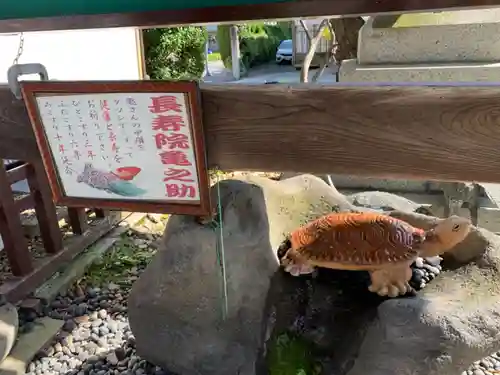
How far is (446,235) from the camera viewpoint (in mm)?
2254

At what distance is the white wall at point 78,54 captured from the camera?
4.55m

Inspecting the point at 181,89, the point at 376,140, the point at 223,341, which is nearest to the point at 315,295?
the point at 223,341

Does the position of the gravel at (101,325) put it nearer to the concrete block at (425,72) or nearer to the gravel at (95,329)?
the gravel at (95,329)

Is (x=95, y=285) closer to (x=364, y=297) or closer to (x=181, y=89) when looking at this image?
(x=364, y=297)

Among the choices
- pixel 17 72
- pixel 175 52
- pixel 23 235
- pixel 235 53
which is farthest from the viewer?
pixel 235 53

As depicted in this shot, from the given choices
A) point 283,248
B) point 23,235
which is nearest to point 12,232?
point 23,235

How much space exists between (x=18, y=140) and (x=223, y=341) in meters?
1.35

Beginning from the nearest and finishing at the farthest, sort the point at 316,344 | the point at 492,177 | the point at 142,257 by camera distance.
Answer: the point at 492,177 → the point at 316,344 → the point at 142,257

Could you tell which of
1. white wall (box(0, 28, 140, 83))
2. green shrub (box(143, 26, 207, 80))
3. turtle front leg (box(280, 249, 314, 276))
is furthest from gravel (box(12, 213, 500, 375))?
green shrub (box(143, 26, 207, 80))

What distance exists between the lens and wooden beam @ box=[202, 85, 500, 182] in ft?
4.98

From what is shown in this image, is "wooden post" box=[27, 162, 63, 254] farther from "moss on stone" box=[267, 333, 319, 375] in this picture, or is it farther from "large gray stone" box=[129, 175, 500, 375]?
"moss on stone" box=[267, 333, 319, 375]

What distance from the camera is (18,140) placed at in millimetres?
2090

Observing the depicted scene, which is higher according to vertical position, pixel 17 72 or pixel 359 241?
pixel 17 72

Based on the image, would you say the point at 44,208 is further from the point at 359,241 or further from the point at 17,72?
the point at 359,241
